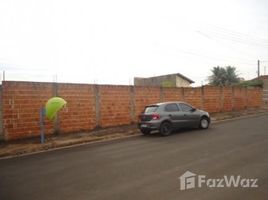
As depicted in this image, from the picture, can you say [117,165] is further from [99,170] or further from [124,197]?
[124,197]

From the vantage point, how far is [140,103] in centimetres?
1938

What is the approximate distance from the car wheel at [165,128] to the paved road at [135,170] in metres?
2.52

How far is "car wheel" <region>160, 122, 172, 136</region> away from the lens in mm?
14006

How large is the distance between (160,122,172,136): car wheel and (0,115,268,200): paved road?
2.52m

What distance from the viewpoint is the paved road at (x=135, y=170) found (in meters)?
5.74

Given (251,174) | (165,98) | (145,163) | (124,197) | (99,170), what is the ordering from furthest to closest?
(165,98), (145,163), (99,170), (251,174), (124,197)

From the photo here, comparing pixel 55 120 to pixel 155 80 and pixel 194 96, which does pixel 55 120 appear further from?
pixel 155 80

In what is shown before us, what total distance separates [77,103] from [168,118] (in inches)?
204

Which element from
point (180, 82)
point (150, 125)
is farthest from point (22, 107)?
point (180, 82)

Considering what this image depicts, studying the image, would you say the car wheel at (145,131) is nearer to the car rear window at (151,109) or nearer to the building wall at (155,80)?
the car rear window at (151,109)

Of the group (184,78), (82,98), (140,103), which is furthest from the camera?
(184,78)

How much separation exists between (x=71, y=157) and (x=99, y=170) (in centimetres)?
234

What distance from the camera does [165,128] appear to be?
14.1 metres

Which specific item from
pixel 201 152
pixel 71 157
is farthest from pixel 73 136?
pixel 201 152
